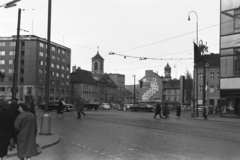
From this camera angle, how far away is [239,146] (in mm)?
13383

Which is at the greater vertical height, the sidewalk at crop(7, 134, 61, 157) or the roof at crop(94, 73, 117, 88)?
the roof at crop(94, 73, 117, 88)

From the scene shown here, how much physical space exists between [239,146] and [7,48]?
311ft

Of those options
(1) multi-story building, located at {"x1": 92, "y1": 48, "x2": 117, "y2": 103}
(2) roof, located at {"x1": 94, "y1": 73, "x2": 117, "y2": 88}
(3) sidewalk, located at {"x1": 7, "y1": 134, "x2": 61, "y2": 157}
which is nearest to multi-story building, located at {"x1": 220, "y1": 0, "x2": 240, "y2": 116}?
(3) sidewalk, located at {"x1": 7, "y1": 134, "x2": 61, "y2": 157}

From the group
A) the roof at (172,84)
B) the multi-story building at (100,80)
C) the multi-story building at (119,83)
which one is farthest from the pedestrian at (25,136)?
the multi-story building at (119,83)

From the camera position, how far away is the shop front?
3962 cm

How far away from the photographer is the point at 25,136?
7.79m

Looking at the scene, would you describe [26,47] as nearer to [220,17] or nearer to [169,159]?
[220,17]

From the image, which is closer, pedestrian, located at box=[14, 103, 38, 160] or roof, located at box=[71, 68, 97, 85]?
pedestrian, located at box=[14, 103, 38, 160]

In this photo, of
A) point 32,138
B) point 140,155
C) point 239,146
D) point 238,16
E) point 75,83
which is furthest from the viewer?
point 75,83

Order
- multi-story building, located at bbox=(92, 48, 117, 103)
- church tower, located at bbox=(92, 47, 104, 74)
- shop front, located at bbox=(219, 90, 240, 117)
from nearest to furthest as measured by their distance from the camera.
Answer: shop front, located at bbox=(219, 90, 240, 117) < multi-story building, located at bbox=(92, 48, 117, 103) < church tower, located at bbox=(92, 47, 104, 74)

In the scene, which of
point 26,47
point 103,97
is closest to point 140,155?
point 26,47

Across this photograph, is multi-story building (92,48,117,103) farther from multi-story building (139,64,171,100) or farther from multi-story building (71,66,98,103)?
multi-story building (139,64,171,100)

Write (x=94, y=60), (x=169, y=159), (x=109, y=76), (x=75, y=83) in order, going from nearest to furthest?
(x=169, y=159), (x=75, y=83), (x=94, y=60), (x=109, y=76)

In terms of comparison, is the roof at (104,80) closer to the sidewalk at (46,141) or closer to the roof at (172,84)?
the roof at (172,84)
